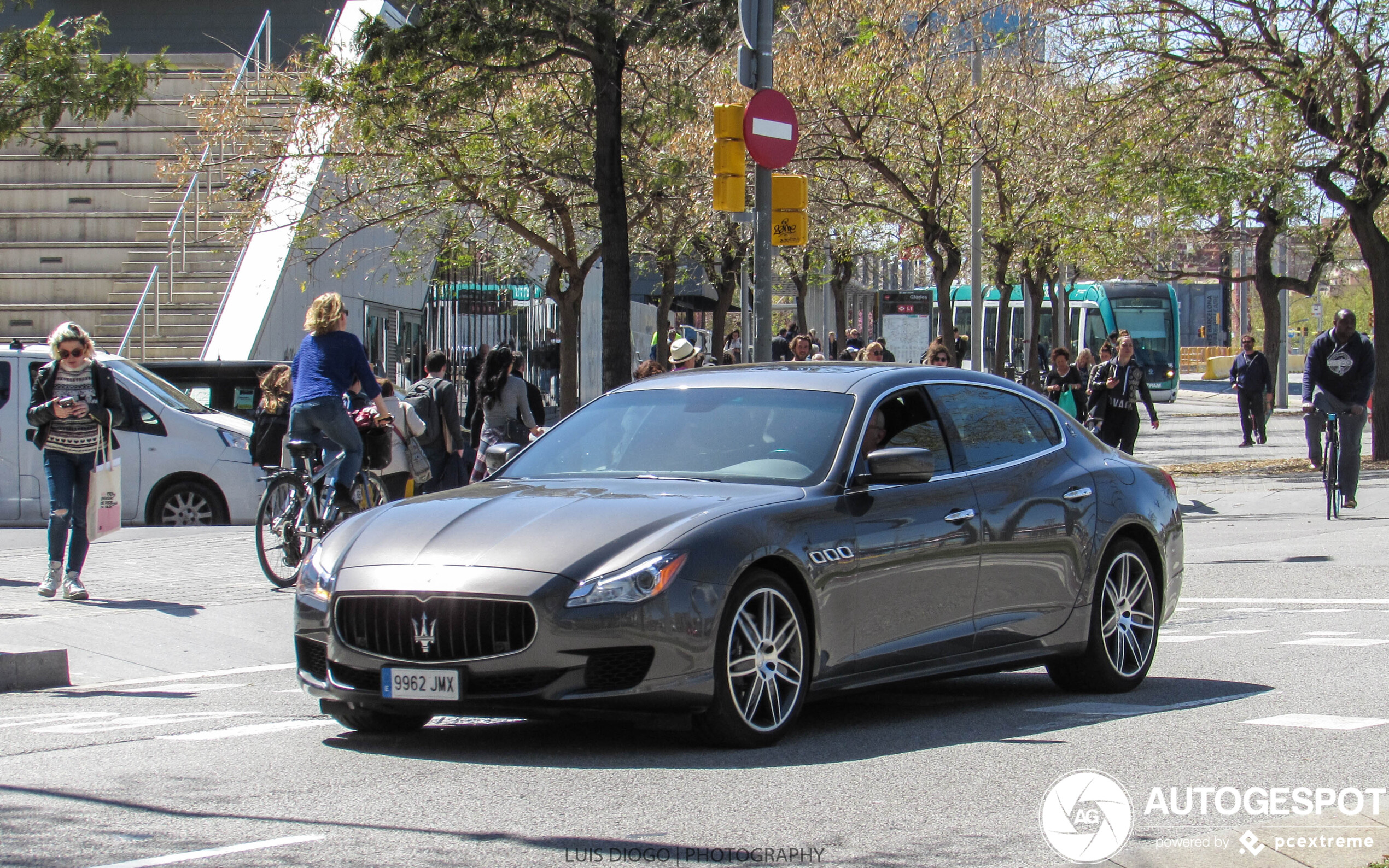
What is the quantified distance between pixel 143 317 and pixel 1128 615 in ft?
58.8

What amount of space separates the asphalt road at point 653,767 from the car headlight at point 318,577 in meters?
0.62

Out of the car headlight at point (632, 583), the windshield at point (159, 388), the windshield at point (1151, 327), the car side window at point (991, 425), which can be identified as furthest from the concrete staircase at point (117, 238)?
the windshield at point (1151, 327)

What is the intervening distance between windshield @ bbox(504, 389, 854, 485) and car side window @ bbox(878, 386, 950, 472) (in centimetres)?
24

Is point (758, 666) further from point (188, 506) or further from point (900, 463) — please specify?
point (188, 506)

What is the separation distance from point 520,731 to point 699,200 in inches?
742

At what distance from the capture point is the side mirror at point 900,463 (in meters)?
6.75

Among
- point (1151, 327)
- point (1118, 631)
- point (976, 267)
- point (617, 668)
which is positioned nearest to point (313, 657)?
point (617, 668)

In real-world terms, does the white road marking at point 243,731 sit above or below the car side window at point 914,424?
below

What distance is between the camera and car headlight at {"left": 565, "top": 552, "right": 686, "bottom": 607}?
19.5 feet

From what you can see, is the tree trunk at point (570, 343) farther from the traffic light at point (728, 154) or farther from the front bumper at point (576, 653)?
the front bumper at point (576, 653)

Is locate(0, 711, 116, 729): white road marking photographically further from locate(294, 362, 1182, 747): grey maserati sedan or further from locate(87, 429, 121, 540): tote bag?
locate(87, 429, 121, 540): tote bag

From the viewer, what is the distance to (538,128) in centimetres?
2073

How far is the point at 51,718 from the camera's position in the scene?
7621mm

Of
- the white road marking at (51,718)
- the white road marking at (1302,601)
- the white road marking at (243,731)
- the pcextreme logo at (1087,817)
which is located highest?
the pcextreme logo at (1087,817)
